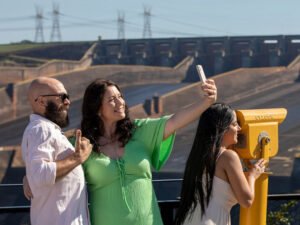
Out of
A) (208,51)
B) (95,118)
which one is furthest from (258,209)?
(208,51)

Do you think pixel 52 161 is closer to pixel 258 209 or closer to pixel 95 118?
pixel 95 118

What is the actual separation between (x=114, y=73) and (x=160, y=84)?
2.45 metres

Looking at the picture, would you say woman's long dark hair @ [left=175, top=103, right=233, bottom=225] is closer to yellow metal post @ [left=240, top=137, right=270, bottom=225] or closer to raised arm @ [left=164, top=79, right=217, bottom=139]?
raised arm @ [left=164, top=79, right=217, bottom=139]

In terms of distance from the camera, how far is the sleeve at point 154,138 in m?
1.39

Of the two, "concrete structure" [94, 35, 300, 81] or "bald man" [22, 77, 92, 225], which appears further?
"concrete structure" [94, 35, 300, 81]

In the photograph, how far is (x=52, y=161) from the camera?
1.23 m

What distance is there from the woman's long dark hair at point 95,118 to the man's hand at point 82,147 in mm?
76

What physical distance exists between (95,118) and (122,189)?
17cm

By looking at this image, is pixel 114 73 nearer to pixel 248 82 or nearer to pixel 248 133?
pixel 248 82

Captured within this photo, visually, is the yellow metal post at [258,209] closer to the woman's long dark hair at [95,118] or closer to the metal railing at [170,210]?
the metal railing at [170,210]

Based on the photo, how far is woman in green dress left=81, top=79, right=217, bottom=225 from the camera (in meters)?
1.33

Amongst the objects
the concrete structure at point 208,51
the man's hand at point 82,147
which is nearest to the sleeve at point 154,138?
the man's hand at point 82,147

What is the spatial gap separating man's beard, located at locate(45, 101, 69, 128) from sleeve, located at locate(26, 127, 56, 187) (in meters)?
0.04

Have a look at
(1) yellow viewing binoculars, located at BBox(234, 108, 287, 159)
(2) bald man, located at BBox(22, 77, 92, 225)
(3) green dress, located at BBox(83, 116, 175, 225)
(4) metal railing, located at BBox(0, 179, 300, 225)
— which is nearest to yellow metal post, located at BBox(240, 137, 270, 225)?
(1) yellow viewing binoculars, located at BBox(234, 108, 287, 159)
